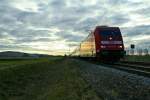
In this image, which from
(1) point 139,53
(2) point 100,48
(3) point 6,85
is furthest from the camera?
(1) point 139,53

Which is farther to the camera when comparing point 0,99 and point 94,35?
point 94,35

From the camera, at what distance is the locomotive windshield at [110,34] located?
35969 mm

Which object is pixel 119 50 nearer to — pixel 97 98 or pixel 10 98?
pixel 10 98

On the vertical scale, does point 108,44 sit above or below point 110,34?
below

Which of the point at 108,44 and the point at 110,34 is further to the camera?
the point at 110,34

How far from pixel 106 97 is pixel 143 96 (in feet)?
3.60

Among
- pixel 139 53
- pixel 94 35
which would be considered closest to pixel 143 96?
pixel 94 35

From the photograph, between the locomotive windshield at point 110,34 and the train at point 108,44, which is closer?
the train at point 108,44

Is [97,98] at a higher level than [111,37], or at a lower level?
lower

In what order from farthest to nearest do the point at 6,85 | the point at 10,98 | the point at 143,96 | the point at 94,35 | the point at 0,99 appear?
1. the point at 94,35
2. the point at 6,85
3. the point at 10,98
4. the point at 0,99
5. the point at 143,96

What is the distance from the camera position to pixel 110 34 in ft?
119

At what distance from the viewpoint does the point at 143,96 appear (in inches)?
386

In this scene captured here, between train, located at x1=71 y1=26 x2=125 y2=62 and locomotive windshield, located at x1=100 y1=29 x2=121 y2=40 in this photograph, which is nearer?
train, located at x1=71 y1=26 x2=125 y2=62

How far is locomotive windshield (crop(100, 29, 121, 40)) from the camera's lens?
118ft
